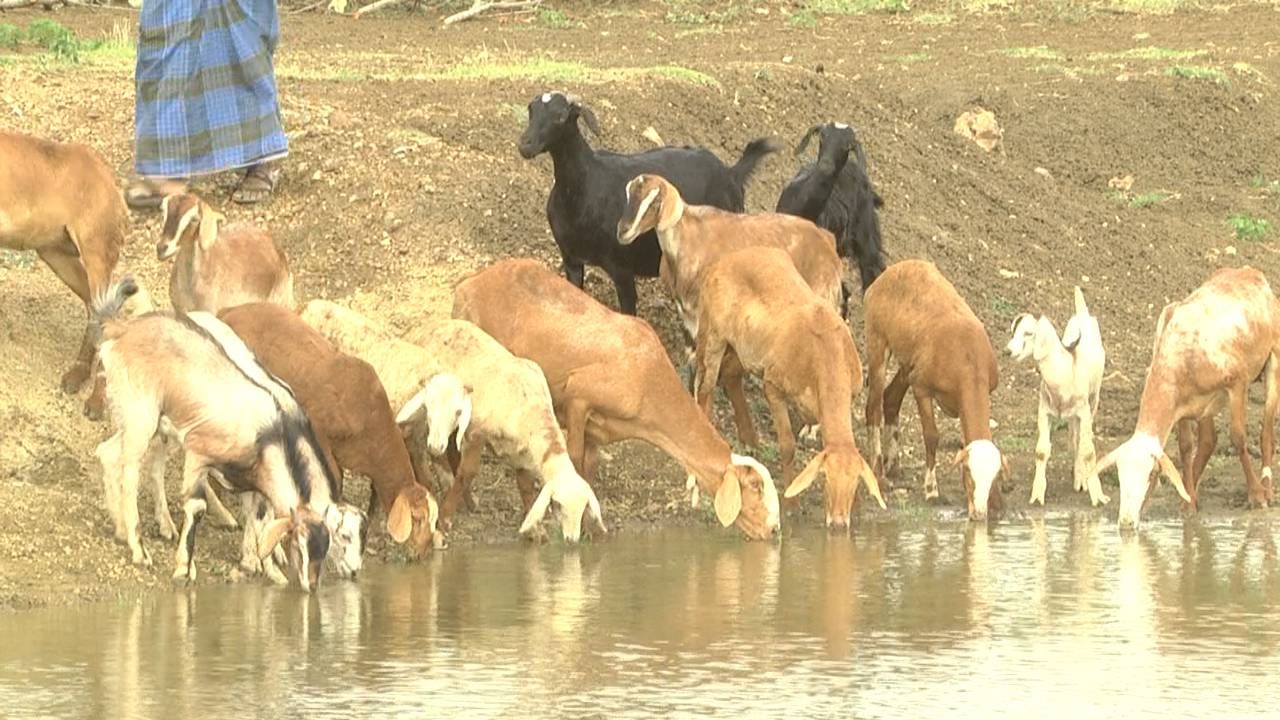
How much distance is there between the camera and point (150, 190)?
1642 cm

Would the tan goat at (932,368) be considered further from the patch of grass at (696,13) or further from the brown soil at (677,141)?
the patch of grass at (696,13)

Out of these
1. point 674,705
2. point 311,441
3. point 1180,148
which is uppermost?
point 1180,148

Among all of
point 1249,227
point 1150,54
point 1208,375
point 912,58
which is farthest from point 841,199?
point 1150,54

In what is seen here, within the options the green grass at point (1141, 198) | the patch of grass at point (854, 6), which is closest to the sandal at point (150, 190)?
the green grass at point (1141, 198)

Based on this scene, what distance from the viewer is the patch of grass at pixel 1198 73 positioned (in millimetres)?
25359

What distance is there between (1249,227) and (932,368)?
7830mm

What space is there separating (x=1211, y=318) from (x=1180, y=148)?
9.60 metres

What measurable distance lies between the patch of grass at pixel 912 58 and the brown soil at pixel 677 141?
0.23 feet

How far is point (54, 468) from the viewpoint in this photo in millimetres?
13258

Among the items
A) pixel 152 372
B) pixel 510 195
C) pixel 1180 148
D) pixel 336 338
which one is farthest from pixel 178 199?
pixel 1180 148

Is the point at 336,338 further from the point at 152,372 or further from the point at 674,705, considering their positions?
the point at 674,705

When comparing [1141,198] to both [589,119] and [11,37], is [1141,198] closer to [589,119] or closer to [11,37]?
[589,119]

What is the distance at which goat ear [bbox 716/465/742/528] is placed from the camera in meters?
13.3

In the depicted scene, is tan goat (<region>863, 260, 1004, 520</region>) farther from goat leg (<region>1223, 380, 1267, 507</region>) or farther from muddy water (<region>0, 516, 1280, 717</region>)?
goat leg (<region>1223, 380, 1267, 507</region>)
